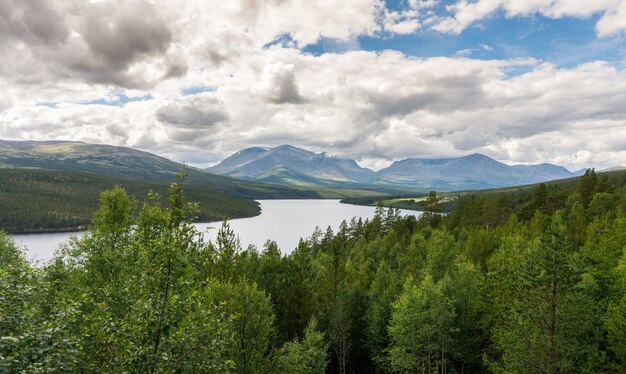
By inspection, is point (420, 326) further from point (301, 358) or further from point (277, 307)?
point (277, 307)

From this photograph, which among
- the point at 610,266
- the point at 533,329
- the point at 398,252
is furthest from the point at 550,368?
the point at 398,252

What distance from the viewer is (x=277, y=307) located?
44344mm

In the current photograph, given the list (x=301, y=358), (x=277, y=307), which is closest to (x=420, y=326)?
(x=301, y=358)

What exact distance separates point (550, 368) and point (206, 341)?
28.2 metres

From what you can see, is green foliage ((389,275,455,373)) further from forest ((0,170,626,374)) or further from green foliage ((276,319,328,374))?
green foliage ((276,319,328,374))

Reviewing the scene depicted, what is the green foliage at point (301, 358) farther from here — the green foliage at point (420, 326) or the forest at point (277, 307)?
the green foliage at point (420, 326)

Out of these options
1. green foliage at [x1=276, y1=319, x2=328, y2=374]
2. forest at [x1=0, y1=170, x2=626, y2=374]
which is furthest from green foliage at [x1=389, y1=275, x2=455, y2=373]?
green foliage at [x1=276, y1=319, x2=328, y2=374]

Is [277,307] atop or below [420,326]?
below

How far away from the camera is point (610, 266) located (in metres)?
40.2

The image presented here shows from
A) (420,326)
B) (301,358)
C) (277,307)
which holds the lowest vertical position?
(277,307)

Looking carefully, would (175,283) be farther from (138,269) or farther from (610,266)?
(610,266)

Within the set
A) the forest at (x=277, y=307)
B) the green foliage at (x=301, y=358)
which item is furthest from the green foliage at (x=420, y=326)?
the green foliage at (x=301, y=358)

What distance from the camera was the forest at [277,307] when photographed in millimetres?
11953

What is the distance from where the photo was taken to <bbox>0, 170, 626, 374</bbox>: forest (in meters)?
12.0
